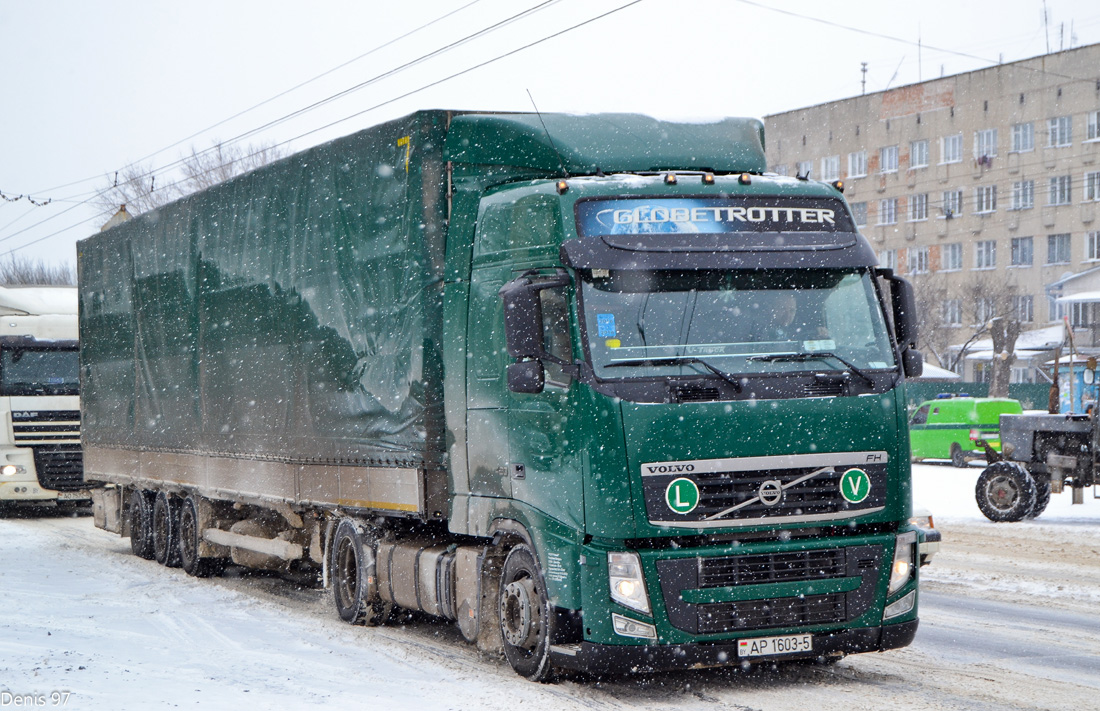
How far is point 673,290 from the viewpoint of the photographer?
8.12 metres

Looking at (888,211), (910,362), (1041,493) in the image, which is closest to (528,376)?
(910,362)

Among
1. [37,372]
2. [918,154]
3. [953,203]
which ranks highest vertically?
[918,154]

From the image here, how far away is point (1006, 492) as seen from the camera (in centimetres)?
2022

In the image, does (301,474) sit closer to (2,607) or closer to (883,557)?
(2,607)

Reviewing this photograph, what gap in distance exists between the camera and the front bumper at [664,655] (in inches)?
309

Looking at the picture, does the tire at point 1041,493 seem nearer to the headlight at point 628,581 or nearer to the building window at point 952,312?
the headlight at point 628,581

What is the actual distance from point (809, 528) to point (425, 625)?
4.54 m

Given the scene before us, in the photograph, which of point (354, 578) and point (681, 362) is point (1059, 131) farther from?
point (681, 362)

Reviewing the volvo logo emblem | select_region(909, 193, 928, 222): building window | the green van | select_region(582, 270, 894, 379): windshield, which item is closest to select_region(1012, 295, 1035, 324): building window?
select_region(909, 193, 928, 222): building window

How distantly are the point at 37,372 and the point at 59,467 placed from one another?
175 centimetres

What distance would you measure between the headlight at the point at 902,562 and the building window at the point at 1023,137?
2355 inches

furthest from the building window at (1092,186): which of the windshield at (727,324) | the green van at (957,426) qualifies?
the windshield at (727,324)

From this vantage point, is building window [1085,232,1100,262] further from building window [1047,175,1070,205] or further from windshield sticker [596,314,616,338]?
windshield sticker [596,314,616,338]

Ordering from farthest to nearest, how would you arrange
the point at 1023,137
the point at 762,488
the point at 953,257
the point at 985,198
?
the point at 953,257, the point at 985,198, the point at 1023,137, the point at 762,488
